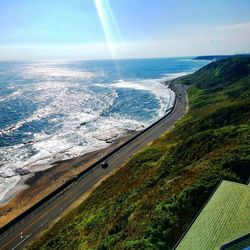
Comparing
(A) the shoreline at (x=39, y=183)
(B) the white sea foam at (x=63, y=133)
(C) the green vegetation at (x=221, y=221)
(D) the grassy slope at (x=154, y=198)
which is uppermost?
(C) the green vegetation at (x=221, y=221)

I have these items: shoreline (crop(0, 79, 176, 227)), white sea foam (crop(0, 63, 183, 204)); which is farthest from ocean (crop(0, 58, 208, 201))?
shoreline (crop(0, 79, 176, 227))

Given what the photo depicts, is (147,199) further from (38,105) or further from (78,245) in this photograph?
(38,105)

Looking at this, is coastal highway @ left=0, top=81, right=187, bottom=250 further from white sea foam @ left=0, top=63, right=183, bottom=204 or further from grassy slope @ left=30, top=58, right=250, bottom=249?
white sea foam @ left=0, top=63, right=183, bottom=204

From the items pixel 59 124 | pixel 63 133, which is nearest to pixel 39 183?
pixel 63 133

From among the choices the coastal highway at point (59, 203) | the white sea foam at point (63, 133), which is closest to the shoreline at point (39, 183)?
the white sea foam at point (63, 133)

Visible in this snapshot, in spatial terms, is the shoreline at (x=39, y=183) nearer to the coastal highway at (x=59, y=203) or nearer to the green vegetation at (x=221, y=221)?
the coastal highway at (x=59, y=203)
